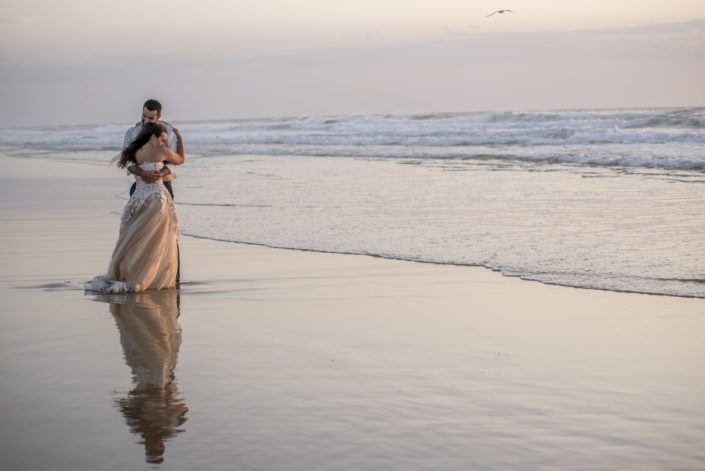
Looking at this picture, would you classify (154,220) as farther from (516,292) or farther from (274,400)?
(274,400)

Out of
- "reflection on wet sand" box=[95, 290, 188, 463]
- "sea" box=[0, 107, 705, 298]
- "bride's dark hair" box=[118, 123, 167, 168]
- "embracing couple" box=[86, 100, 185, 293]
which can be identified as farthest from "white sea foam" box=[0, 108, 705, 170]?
"reflection on wet sand" box=[95, 290, 188, 463]

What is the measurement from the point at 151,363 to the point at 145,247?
285cm

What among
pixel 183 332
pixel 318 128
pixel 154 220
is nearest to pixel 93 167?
pixel 154 220

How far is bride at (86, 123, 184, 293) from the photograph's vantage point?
8.64 meters

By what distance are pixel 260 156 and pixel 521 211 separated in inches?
712

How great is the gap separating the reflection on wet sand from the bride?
173 mm

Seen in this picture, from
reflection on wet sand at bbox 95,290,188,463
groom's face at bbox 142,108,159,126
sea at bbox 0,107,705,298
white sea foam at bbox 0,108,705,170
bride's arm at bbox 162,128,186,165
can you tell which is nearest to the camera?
reflection on wet sand at bbox 95,290,188,463

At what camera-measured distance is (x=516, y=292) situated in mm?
8203

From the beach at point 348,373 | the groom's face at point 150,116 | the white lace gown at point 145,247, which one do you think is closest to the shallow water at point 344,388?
the beach at point 348,373

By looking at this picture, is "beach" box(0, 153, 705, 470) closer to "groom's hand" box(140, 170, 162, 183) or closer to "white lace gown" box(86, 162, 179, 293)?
"white lace gown" box(86, 162, 179, 293)

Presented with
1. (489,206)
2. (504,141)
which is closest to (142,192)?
(489,206)

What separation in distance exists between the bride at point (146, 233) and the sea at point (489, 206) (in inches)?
92.9

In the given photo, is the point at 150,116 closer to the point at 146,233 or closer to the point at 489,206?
the point at 146,233

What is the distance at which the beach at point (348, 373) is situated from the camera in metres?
4.40
